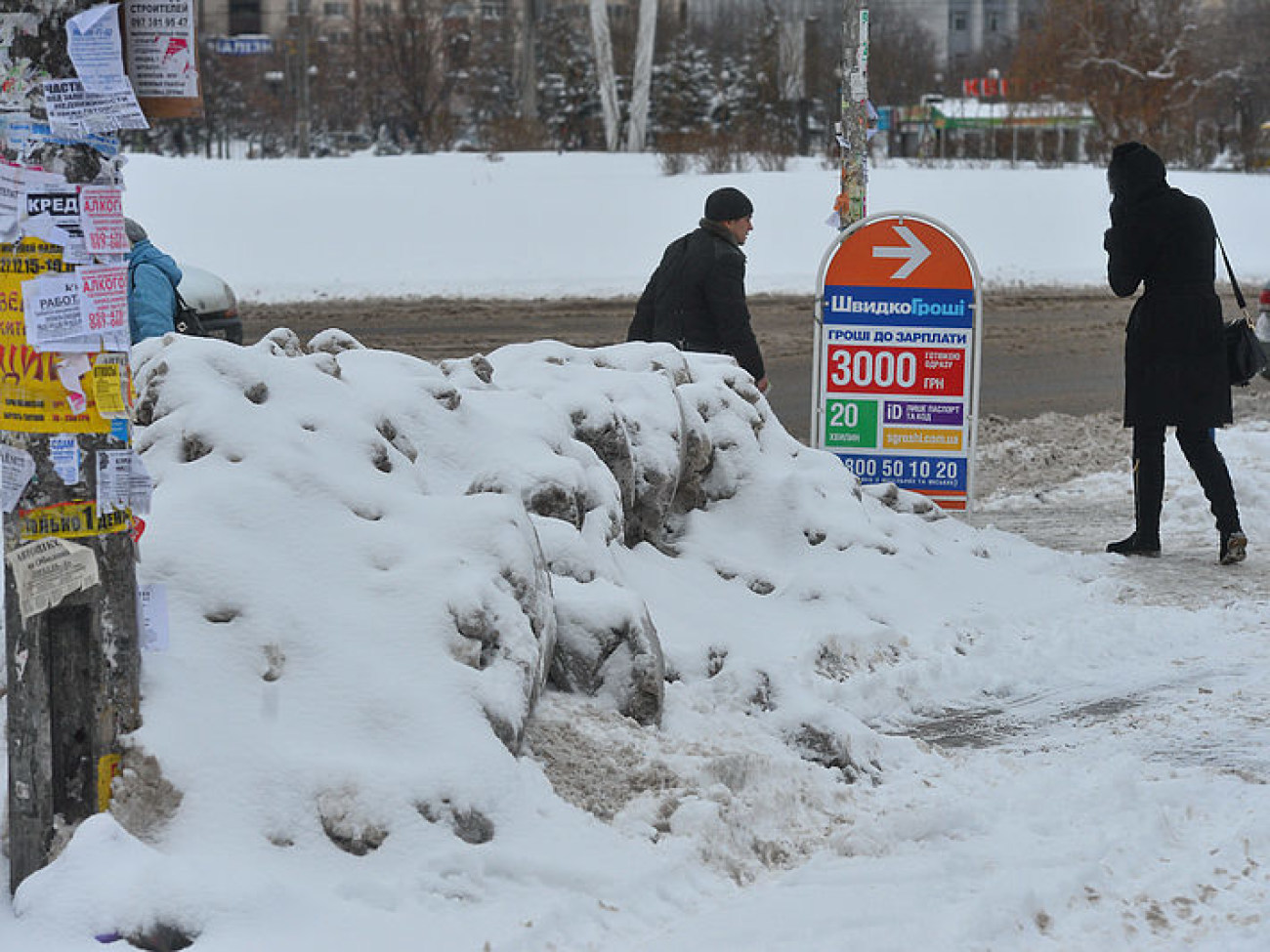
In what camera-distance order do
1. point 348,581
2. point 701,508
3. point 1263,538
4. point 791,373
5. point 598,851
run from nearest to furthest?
1. point 598,851
2. point 348,581
3. point 701,508
4. point 1263,538
5. point 791,373

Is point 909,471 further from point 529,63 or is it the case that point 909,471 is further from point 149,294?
point 529,63

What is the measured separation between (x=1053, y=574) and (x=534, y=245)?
20.3m

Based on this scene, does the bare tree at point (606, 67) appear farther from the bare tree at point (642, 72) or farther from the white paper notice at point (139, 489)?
the white paper notice at point (139, 489)

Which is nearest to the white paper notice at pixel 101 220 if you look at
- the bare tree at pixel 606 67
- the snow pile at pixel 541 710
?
the snow pile at pixel 541 710

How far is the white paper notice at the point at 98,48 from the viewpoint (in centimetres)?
363

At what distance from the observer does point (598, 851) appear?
4.18 meters

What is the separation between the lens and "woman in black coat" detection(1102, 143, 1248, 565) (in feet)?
25.9

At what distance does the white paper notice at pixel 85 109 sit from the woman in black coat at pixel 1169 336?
17.4ft

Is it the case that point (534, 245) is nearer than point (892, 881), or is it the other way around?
point (892, 881)

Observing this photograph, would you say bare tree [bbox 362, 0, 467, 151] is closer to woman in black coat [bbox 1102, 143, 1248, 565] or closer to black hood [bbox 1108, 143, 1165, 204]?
black hood [bbox 1108, 143, 1165, 204]

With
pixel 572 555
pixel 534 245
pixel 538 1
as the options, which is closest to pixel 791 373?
pixel 572 555

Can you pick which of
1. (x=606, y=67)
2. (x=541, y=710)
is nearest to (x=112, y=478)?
(x=541, y=710)

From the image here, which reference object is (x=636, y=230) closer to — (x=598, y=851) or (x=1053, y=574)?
(x=1053, y=574)

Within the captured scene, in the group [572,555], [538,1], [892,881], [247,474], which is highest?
[538,1]
